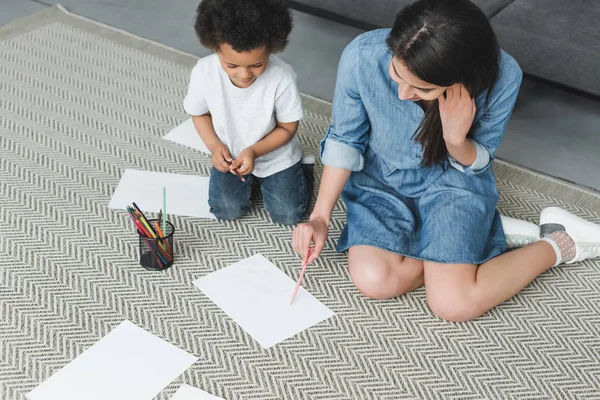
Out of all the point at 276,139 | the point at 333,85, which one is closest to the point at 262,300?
the point at 276,139

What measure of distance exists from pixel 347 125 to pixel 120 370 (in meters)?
0.69

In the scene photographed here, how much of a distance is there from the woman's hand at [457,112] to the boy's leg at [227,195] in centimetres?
57

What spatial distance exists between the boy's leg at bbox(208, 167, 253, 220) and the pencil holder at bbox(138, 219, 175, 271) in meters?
0.17

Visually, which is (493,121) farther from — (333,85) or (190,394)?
(333,85)

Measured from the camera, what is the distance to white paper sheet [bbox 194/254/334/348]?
146cm

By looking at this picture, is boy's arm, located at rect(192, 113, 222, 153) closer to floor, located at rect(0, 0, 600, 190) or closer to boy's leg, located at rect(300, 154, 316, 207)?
boy's leg, located at rect(300, 154, 316, 207)

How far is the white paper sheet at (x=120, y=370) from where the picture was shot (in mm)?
1298

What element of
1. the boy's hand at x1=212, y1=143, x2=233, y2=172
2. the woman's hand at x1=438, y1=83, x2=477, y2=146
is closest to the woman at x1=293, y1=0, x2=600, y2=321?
the woman's hand at x1=438, y1=83, x2=477, y2=146

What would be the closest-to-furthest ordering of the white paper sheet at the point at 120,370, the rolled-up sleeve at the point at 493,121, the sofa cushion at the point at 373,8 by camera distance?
the white paper sheet at the point at 120,370
the rolled-up sleeve at the point at 493,121
the sofa cushion at the point at 373,8

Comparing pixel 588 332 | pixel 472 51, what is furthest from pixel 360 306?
pixel 472 51

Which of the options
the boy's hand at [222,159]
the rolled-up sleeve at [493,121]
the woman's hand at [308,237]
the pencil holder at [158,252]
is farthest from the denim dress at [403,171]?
the pencil holder at [158,252]

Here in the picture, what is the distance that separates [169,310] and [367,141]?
577 millimetres

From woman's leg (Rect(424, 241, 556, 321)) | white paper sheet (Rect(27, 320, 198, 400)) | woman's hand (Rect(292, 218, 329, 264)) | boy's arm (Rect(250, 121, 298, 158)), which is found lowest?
white paper sheet (Rect(27, 320, 198, 400))

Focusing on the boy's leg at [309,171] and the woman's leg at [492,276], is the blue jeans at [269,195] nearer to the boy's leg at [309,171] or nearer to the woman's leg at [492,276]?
the boy's leg at [309,171]
